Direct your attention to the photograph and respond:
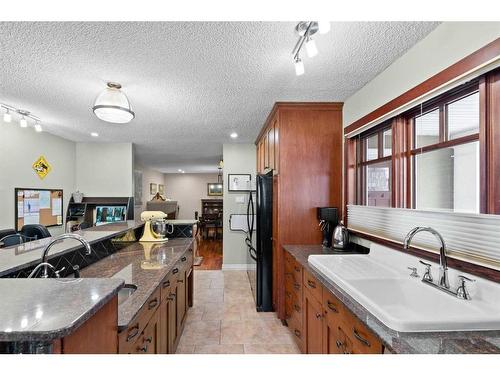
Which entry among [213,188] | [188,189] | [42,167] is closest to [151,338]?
[42,167]

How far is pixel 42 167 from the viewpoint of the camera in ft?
13.4

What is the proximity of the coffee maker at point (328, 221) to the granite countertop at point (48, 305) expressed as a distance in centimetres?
216

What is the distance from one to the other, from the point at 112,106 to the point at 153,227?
1.51 meters

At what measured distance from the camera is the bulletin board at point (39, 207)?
3611 mm

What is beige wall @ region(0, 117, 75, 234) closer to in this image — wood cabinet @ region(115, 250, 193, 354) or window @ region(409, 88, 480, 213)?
wood cabinet @ region(115, 250, 193, 354)

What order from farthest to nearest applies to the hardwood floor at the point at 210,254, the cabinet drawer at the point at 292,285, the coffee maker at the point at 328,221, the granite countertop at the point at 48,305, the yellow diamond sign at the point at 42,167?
the hardwood floor at the point at 210,254 → the yellow diamond sign at the point at 42,167 → the coffee maker at the point at 328,221 → the cabinet drawer at the point at 292,285 → the granite countertop at the point at 48,305

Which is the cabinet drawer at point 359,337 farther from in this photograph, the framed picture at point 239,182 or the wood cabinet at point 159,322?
the framed picture at point 239,182

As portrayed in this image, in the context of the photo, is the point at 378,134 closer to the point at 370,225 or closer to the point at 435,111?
the point at 435,111

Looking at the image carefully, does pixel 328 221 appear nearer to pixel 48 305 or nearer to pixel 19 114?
pixel 48 305

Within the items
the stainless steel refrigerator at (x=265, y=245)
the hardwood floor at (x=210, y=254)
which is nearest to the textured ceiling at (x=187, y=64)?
the stainless steel refrigerator at (x=265, y=245)

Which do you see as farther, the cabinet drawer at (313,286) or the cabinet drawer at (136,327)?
the cabinet drawer at (313,286)

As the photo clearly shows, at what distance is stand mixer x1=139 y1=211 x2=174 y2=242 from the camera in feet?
9.75
